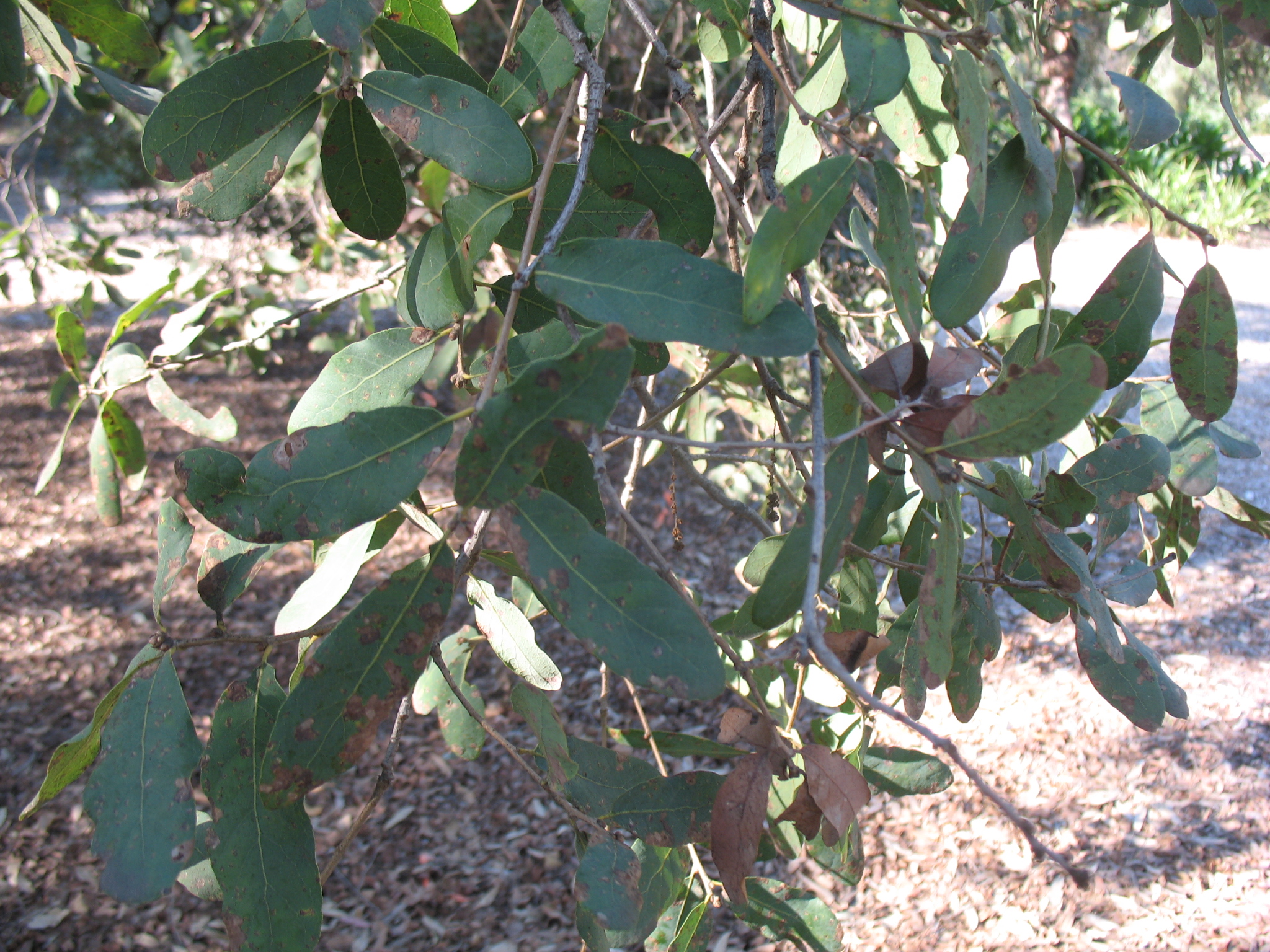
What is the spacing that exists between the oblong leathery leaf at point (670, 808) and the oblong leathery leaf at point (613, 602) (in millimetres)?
220

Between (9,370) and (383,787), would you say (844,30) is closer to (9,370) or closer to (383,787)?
(383,787)

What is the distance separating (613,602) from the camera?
478 mm

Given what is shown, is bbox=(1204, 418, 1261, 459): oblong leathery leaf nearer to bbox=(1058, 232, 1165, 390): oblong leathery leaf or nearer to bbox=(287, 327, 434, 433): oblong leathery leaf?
bbox=(1058, 232, 1165, 390): oblong leathery leaf

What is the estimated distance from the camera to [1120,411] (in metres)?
1.09

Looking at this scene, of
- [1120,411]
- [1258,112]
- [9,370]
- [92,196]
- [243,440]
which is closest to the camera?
[1120,411]

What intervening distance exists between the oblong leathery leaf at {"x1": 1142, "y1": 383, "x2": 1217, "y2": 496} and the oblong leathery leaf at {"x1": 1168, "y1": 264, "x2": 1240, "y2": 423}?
10.9 inches

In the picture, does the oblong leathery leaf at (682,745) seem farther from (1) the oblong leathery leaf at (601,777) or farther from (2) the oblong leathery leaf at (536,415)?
(2) the oblong leathery leaf at (536,415)

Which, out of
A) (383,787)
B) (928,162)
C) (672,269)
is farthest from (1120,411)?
(383,787)

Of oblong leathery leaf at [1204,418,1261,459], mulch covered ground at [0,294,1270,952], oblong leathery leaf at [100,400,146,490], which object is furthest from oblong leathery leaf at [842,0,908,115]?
mulch covered ground at [0,294,1270,952]

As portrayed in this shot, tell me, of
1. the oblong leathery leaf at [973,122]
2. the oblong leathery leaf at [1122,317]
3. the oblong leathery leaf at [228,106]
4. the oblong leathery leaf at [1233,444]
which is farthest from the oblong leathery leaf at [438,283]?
the oblong leathery leaf at [1233,444]

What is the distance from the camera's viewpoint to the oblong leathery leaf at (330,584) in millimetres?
698

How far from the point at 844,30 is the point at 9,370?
5.24m

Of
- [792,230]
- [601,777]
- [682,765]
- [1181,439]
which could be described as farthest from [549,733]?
[682,765]

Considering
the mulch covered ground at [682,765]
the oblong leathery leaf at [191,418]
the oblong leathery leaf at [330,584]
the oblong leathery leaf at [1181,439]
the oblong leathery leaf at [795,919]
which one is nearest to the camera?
the oblong leathery leaf at [330,584]
